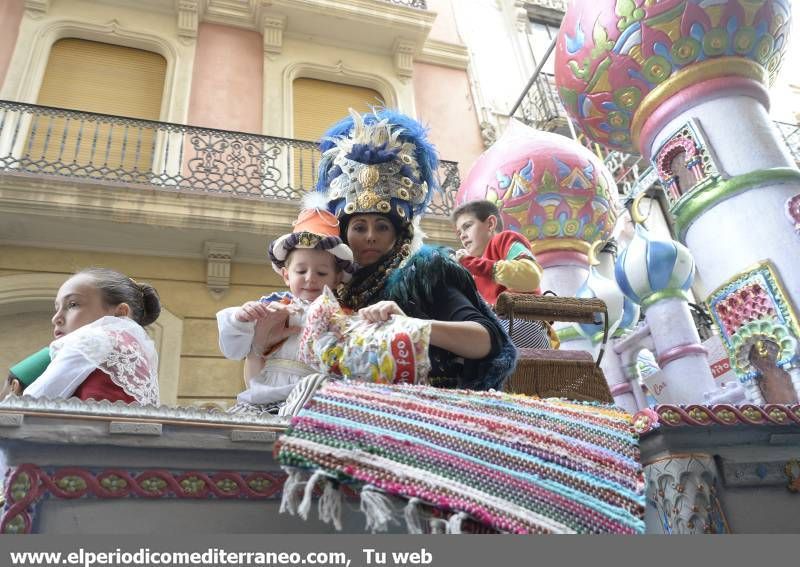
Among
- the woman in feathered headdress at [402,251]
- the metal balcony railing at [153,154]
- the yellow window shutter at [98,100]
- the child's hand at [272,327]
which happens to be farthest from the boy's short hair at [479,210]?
the yellow window shutter at [98,100]

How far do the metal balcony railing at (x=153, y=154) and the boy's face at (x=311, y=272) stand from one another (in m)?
5.07

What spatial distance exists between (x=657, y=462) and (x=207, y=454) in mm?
959

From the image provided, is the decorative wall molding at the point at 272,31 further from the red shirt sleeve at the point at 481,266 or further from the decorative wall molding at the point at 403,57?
the red shirt sleeve at the point at 481,266

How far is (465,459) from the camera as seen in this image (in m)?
1.08

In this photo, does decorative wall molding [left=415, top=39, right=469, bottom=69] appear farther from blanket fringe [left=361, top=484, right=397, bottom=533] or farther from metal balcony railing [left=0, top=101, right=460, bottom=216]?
blanket fringe [left=361, top=484, right=397, bottom=533]

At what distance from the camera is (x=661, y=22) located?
3.82m

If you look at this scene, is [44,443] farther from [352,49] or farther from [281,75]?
[352,49]

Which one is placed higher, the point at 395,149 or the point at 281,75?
the point at 281,75

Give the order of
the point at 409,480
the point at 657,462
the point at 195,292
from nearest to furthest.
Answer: the point at 409,480, the point at 657,462, the point at 195,292

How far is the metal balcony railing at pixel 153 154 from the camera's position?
21.5 feet

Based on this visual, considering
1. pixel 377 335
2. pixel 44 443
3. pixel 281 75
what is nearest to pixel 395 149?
pixel 377 335

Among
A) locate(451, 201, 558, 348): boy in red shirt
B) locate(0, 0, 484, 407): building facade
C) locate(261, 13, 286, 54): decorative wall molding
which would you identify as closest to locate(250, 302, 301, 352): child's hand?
locate(451, 201, 558, 348): boy in red shirt

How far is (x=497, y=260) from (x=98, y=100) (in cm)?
695

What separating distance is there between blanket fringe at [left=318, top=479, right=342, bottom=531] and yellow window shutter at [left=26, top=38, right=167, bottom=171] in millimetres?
6697
